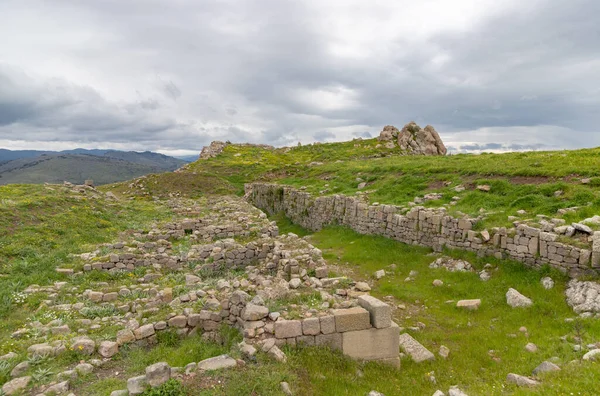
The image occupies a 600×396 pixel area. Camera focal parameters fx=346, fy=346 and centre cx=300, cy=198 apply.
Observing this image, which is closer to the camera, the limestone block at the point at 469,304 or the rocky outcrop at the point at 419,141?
the limestone block at the point at 469,304

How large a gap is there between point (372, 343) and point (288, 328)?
213cm

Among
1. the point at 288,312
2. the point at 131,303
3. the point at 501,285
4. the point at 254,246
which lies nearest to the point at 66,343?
the point at 131,303

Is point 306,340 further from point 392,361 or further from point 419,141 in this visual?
point 419,141

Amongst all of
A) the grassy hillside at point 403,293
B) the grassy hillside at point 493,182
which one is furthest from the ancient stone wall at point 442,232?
the grassy hillside at point 493,182

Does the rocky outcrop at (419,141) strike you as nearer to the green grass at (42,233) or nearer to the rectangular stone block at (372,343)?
the green grass at (42,233)

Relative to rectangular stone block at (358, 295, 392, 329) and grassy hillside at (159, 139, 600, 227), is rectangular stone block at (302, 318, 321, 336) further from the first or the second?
grassy hillside at (159, 139, 600, 227)

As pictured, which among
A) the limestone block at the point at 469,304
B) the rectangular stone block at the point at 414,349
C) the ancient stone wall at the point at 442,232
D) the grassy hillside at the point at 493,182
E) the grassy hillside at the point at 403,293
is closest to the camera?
the grassy hillside at the point at 403,293

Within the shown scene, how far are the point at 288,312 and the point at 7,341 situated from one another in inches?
281

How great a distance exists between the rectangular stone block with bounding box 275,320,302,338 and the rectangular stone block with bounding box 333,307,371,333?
92 cm

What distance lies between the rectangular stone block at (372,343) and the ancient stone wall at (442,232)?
22.4 ft

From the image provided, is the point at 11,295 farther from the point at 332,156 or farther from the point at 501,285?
the point at 332,156

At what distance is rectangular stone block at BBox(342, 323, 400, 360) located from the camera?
837 cm

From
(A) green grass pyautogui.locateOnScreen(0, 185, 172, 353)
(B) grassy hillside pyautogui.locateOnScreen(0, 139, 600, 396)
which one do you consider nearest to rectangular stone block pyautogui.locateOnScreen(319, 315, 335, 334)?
(B) grassy hillside pyautogui.locateOnScreen(0, 139, 600, 396)

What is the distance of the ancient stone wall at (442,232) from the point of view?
36.4ft
